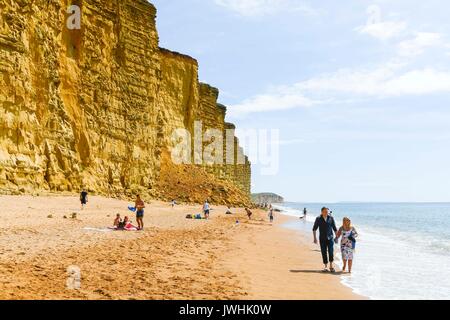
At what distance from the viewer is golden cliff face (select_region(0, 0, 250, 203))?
21.8 metres

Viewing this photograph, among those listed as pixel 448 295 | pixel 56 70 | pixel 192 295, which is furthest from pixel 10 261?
pixel 56 70

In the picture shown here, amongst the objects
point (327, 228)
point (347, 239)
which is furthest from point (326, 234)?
point (347, 239)

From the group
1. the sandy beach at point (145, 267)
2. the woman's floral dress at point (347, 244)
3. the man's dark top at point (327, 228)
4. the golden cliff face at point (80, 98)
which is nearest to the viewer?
the sandy beach at point (145, 267)

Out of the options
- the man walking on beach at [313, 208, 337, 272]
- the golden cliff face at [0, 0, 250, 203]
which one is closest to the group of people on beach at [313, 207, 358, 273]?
the man walking on beach at [313, 208, 337, 272]

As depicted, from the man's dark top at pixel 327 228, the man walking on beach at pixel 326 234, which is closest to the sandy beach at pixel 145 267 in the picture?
the man walking on beach at pixel 326 234

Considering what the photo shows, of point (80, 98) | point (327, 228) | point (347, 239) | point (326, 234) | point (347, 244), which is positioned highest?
point (80, 98)

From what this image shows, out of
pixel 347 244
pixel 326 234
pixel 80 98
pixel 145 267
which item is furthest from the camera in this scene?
pixel 80 98

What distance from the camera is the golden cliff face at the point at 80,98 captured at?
21828 millimetres

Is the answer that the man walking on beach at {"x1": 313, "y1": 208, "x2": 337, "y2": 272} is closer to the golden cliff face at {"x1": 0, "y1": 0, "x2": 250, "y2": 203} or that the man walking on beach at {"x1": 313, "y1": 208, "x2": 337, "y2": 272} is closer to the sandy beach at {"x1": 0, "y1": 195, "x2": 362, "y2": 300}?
the sandy beach at {"x1": 0, "y1": 195, "x2": 362, "y2": 300}

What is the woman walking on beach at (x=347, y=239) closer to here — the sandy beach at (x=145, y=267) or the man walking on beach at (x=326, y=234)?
the man walking on beach at (x=326, y=234)

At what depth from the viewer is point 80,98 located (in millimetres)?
29250

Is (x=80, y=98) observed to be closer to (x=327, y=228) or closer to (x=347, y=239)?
(x=327, y=228)

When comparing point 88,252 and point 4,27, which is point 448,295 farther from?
point 4,27

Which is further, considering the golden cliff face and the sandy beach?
the golden cliff face
